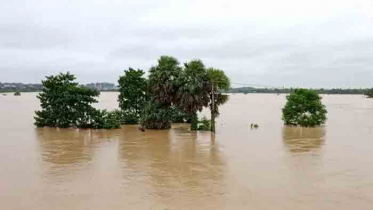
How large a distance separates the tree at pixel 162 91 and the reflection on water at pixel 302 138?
9472mm

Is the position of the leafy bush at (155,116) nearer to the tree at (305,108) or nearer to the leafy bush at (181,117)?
the leafy bush at (181,117)

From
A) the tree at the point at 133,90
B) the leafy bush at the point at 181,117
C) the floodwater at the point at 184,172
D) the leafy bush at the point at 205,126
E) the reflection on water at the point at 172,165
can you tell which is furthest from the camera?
the leafy bush at the point at 181,117

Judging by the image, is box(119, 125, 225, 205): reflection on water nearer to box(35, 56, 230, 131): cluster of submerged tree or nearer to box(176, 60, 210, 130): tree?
box(176, 60, 210, 130): tree

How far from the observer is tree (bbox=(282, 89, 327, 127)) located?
32625mm

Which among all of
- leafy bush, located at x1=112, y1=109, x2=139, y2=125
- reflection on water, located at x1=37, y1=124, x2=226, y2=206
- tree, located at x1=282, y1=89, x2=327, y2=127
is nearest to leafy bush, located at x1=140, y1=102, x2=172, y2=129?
reflection on water, located at x1=37, y1=124, x2=226, y2=206

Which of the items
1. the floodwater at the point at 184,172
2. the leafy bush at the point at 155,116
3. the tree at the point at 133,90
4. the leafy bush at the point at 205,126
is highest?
the tree at the point at 133,90

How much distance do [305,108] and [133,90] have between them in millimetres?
15905

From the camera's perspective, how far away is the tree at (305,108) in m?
32.6

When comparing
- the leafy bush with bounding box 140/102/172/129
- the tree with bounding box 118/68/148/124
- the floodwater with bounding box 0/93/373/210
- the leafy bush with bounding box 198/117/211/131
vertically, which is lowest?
the floodwater with bounding box 0/93/373/210

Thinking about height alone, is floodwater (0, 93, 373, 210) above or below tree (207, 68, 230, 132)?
below

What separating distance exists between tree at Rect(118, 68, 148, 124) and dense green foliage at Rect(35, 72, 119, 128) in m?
2.37

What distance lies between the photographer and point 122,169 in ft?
51.1

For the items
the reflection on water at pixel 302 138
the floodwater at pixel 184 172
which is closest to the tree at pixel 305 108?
the reflection on water at pixel 302 138

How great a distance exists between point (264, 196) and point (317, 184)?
283cm
